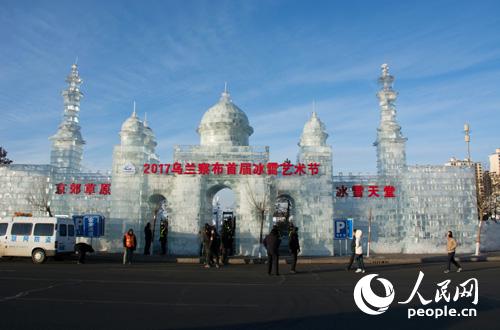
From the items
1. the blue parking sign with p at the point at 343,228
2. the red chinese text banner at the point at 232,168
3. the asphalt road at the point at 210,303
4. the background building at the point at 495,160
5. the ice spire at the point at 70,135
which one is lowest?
the asphalt road at the point at 210,303

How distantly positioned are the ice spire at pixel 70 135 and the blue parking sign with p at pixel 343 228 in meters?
18.8

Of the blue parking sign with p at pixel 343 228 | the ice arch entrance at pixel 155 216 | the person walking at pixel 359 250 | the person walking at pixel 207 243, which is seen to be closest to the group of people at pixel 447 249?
the person walking at pixel 359 250

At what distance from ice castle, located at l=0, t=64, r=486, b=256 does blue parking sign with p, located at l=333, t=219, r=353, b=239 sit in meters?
1.02

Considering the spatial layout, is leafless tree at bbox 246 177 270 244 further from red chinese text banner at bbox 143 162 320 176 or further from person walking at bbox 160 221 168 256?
person walking at bbox 160 221 168 256

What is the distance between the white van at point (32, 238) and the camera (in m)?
18.2

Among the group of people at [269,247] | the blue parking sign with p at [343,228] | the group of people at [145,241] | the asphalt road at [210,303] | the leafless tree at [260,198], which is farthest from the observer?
the leafless tree at [260,198]

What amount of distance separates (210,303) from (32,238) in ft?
42.6

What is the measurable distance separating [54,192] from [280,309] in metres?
25.3

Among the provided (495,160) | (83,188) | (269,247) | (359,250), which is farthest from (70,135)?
(495,160)

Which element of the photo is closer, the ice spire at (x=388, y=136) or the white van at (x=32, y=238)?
the white van at (x=32, y=238)

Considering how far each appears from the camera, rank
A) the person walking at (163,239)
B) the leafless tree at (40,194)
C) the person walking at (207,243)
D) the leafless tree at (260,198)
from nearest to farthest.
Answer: the person walking at (207,243), the leafless tree at (260,198), the person walking at (163,239), the leafless tree at (40,194)

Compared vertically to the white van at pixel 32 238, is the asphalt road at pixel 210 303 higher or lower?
lower

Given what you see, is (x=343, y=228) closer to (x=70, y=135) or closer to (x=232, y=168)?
(x=232, y=168)

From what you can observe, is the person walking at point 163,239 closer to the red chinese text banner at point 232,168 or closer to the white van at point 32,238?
the red chinese text banner at point 232,168
